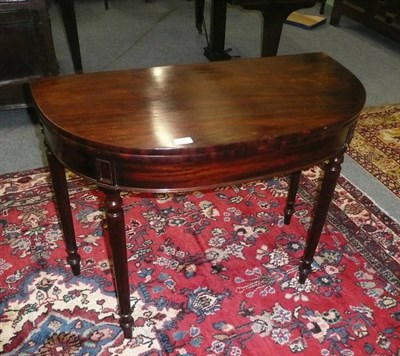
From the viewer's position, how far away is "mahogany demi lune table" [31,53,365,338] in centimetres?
106

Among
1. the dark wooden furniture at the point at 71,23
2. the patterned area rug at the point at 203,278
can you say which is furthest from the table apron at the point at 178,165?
the dark wooden furniture at the point at 71,23

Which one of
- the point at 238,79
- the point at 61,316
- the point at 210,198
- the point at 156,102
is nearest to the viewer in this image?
the point at 156,102

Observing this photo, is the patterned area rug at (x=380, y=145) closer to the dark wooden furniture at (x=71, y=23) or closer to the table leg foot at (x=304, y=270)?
the table leg foot at (x=304, y=270)

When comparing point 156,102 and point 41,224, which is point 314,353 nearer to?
point 156,102

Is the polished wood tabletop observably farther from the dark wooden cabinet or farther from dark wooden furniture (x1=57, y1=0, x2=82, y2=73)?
dark wooden furniture (x1=57, y1=0, x2=82, y2=73)

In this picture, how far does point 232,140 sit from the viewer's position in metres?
1.07

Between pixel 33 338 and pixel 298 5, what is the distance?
2.17 m

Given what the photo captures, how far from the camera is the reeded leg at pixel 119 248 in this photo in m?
1.13

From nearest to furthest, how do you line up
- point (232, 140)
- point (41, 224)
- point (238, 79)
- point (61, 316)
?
point (232, 140) < point (238, 79) < point (61, 316) < point (41, 224)

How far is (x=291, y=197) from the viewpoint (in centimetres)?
188

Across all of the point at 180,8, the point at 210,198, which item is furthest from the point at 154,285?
the point at 180,8

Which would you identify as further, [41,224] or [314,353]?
[41,224]

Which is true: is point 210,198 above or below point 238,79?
below

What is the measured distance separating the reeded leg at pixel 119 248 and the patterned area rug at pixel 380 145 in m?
1.52
